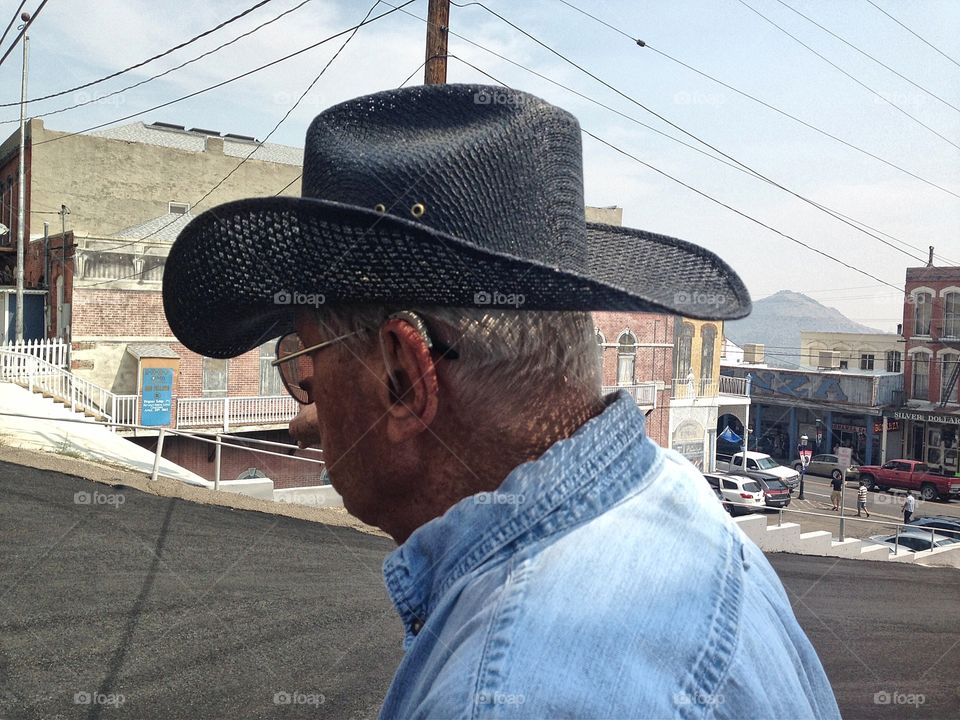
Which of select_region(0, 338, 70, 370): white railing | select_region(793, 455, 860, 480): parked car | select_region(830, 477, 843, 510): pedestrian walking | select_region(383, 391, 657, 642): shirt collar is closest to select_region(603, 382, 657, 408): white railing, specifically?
select_region(830, 477, 843, 510): pedestrian walking

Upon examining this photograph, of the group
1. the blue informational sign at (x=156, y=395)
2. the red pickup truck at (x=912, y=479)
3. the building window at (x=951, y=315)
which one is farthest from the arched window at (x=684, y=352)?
the blue informational sign at (x=156, y=395)

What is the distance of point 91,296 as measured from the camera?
2078cm

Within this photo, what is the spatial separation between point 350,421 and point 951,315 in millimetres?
43130

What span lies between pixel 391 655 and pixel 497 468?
12.5 ft

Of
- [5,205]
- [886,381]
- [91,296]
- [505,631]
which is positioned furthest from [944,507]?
[5,205]

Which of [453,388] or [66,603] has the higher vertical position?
[453,388]

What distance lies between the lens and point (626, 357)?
2997 centimetres

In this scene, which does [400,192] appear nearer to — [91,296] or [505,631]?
[505,631]

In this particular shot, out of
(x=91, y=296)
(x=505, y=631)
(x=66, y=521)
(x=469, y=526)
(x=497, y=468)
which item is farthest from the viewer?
(x=91, y=296)
